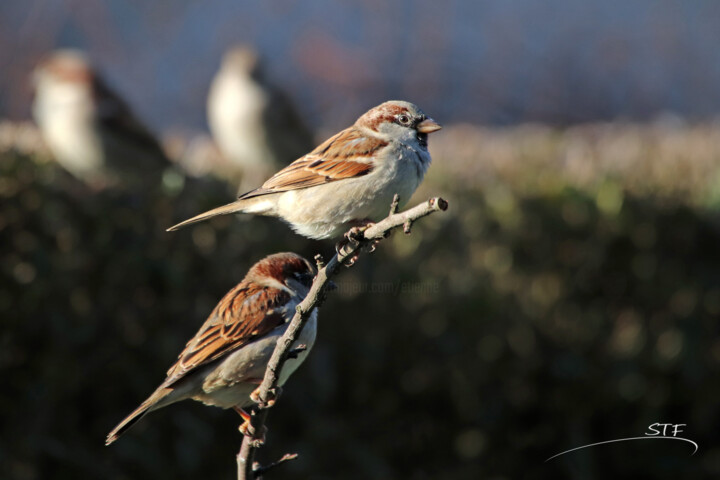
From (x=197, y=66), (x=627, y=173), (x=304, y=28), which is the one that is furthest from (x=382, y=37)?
(x=627, y=173)

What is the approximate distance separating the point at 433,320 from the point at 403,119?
276 cm

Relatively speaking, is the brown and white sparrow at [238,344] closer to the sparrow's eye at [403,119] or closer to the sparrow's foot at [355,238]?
the sparrow's foot at [355,238]

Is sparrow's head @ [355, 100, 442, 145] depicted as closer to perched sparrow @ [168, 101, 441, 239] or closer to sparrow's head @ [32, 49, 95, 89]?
perched sparrow @ [168, 101, 441, 239]

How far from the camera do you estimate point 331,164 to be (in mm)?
2246

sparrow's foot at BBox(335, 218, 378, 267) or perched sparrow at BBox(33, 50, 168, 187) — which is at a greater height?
perched sparrow at BBox(33, 50, 168, 187)

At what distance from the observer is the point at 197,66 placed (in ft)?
34.0

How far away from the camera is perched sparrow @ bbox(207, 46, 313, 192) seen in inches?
230

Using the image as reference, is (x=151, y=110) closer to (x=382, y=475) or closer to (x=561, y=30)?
(x=561, y=30)

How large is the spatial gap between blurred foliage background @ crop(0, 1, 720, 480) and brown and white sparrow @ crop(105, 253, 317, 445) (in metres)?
1.84

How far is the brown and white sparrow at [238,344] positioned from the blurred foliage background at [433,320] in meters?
1.84

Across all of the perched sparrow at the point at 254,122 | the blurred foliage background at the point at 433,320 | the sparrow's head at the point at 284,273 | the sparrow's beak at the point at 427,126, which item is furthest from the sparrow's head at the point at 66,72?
the sparrow's beak at the point at 427,126

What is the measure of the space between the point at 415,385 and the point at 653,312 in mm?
1479

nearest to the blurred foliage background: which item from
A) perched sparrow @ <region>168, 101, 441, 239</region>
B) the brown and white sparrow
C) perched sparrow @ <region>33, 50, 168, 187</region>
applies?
perched sparrow @ <region>33, 50, 168, 187</region>

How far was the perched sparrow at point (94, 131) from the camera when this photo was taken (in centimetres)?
543
